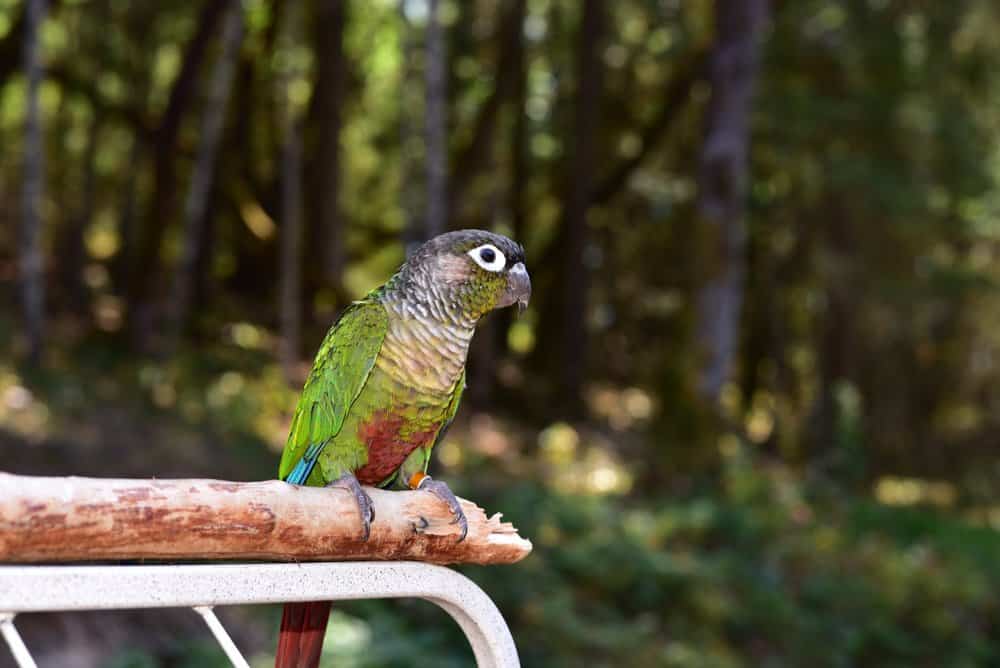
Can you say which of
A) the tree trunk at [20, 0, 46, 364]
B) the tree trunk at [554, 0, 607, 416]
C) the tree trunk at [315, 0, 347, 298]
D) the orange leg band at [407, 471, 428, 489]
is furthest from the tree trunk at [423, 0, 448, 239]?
the orange leg band at [407, 471, 428, 489]

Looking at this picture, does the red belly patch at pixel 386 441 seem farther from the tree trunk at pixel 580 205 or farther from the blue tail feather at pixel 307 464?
the tree trunk at pixel 580 205

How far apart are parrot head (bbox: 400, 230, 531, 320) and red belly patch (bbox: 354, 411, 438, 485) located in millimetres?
278

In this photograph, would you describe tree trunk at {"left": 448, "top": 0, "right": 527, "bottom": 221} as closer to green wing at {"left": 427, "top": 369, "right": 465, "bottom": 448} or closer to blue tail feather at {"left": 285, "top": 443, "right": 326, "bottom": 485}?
green wing at {"left": 427, "top": 369, "right": 465, "bottom": 448}

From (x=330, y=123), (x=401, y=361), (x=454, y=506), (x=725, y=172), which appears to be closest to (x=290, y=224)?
(x=330, y=123)

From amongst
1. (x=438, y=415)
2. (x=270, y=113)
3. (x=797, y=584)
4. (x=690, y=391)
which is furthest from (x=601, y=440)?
(x=438, y=415)

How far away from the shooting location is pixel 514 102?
1334 cm

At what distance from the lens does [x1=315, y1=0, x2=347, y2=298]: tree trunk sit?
A: 12047mm

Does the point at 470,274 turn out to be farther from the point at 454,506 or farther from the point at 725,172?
the point at 725,172

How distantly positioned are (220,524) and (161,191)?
30.8ft

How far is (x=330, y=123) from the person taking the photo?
12.3 metres

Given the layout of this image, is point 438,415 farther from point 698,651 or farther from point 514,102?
point 514,102

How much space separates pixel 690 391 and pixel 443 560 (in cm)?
838

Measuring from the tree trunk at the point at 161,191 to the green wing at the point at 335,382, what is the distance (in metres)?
8.27

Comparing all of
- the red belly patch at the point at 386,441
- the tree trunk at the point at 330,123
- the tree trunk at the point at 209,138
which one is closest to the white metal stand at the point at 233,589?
the red belly patch at the point at 386,441
